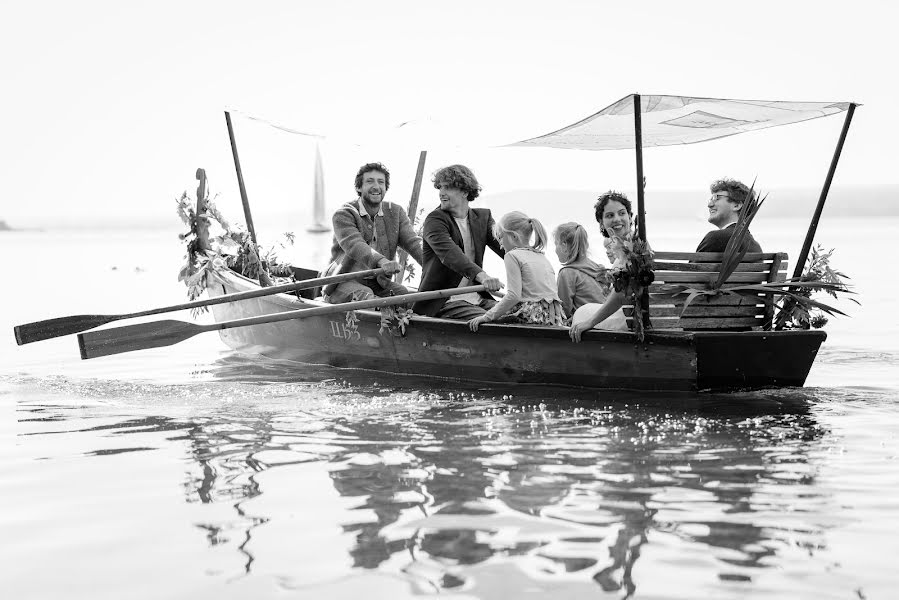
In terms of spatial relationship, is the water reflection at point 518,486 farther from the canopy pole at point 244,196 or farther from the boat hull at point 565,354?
the canopy pole at point 244,196

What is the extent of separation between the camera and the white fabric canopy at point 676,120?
7.21 metres

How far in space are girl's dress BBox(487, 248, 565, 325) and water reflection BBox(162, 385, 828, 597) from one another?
0.63 metres

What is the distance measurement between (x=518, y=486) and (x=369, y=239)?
16.0ft

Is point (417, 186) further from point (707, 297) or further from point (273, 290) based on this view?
point (707, 297)

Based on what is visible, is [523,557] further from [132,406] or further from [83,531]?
[132,406]

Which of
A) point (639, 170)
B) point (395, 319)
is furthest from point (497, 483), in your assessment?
point (395, 319)

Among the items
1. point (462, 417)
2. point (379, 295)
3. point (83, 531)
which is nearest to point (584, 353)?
point (462, 417)

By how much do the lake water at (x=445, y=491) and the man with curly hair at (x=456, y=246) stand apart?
29.8 inches

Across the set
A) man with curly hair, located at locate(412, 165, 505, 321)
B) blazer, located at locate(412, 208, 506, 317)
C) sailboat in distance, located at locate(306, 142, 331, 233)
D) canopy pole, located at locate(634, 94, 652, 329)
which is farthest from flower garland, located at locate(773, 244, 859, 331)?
sailboat in distance, located at locate(306, 142, 331, 233)

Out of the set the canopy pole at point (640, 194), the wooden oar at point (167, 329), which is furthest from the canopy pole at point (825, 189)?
the wooden oar at point (167, 329)

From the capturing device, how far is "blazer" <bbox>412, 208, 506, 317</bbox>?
8.48 meters

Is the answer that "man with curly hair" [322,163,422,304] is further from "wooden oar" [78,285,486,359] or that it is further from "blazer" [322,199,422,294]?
"wooden oar" [78,285,486,359]

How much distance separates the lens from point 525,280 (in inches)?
312

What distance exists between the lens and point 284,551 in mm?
4316
